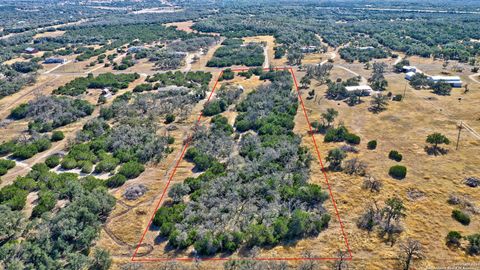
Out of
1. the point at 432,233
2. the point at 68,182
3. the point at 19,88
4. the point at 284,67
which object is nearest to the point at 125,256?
the point at 68,182

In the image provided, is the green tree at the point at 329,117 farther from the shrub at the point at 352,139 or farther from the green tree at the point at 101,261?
the green tree at the point at 101,261

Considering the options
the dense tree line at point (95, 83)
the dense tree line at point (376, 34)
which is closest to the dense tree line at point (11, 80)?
the dense tree line at point (95, 83)

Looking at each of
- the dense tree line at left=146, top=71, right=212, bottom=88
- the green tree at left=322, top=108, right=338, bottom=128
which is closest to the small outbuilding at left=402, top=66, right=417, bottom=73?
the green tree at left=322, top=108, right=338, bottom=128

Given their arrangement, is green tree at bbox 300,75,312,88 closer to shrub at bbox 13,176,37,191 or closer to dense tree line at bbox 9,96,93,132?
dense tree line at bbox 9,96,93,132

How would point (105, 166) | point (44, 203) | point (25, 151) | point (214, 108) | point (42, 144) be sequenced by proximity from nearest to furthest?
point (44, 203) < point (105, 166) < point (25, 151) < point (42, 144) < point (214, 108)

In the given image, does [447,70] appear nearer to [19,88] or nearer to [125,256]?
[125,256]

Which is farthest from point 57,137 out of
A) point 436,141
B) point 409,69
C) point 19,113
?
point 409,69

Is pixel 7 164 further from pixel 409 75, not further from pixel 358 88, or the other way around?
pixel 409 75
